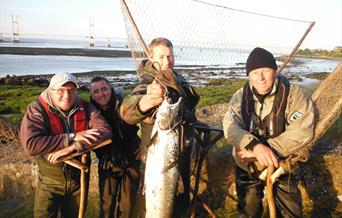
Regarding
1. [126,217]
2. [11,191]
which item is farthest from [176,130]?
[11,191]

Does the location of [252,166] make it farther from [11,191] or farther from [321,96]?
[11,191]

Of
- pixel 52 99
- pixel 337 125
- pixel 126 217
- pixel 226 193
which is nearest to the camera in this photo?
pixel 52 99

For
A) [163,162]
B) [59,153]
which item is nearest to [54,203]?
[59,153]

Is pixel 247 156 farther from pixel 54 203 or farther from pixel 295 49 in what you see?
pixel 295 49

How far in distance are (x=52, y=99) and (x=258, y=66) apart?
276 cm

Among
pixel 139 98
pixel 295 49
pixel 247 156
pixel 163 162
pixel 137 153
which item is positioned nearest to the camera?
pixel 163 162

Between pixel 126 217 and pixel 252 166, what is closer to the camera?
pixel 252 166

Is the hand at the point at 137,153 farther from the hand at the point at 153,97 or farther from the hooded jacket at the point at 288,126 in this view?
the hand at the point at 153,97

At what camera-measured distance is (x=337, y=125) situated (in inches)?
301

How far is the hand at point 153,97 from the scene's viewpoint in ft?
11.1

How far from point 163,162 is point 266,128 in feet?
5.14

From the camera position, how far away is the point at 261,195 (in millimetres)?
4586

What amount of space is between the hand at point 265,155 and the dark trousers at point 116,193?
2.17m

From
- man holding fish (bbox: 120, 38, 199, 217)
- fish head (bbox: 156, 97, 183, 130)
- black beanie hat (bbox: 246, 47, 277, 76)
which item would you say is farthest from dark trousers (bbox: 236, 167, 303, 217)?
fish head (bbox: 156, 97, 183, 130)
